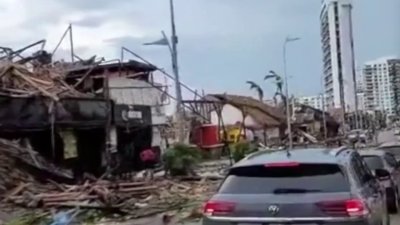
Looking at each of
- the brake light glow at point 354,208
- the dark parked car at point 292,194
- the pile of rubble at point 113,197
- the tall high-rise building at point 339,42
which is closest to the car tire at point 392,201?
the pile of rubble at point 113,197

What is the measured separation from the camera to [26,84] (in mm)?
26469

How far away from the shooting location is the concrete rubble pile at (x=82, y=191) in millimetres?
19594

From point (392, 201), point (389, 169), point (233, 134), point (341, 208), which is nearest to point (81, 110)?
point (389, 169)

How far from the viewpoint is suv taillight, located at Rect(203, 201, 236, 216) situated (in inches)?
323

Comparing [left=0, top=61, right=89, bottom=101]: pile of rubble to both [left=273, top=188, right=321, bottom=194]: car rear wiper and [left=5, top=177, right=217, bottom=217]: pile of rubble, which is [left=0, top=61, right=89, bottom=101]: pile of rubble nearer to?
[left=5, top=177, right=217, bottom=217]: pile of rubble

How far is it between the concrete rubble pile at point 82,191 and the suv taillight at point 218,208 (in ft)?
33.1

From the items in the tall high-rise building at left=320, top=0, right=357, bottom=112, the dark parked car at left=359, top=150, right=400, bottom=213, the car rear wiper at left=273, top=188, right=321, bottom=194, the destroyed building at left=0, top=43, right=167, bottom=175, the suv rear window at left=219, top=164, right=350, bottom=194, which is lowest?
the dark parked car at left=359, top=150, right=400, bottom=213

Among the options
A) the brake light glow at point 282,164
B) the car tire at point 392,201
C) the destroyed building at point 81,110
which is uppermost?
the destroyed building at point 81,110

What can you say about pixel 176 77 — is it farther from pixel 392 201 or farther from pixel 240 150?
pixel 392 201

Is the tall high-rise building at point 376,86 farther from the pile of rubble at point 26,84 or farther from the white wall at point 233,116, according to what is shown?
the pile of rubble at point 26,84

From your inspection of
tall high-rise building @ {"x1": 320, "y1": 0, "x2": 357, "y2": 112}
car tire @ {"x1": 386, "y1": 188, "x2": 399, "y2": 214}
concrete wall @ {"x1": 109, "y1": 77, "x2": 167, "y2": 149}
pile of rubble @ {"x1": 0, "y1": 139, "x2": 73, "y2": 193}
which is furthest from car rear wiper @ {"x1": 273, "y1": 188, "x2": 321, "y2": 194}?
tall high-rise building @ {"x1": 320, "y1": 0, "x2": 357, "y2": 112}

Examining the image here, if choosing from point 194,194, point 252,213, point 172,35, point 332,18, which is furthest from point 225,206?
point 332,18

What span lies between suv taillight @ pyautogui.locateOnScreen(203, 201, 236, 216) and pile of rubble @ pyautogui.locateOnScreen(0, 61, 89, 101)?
1792 cm

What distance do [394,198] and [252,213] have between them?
390 inches
